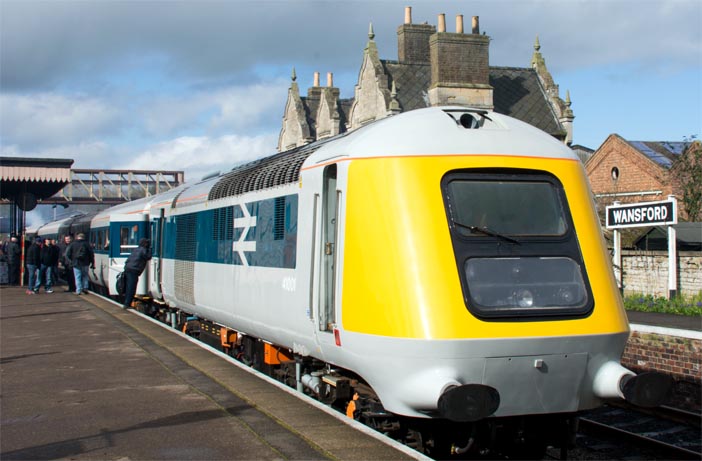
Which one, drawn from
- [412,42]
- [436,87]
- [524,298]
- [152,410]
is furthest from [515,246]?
[412,42]

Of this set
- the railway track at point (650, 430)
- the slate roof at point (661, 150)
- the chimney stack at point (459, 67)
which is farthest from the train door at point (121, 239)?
the slate roof at point (661, 150)

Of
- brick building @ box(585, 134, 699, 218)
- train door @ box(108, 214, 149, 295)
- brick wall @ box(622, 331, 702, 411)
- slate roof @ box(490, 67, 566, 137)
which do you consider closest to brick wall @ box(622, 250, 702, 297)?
brick wall @ box(622, 331, 702, 411)

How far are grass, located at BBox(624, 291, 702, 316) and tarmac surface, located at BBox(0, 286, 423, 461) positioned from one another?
11166 millimetres

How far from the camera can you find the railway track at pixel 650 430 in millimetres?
9195

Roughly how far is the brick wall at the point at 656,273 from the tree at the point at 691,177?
41.5ft

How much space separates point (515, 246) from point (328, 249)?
172 centimetres

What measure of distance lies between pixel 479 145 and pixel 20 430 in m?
4.61

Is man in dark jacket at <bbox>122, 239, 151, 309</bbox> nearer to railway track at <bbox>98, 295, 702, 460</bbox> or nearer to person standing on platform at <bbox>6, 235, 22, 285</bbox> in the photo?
railway track at <bbox>98, 295, 702, 460</bbox>

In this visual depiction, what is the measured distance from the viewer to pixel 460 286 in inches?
254

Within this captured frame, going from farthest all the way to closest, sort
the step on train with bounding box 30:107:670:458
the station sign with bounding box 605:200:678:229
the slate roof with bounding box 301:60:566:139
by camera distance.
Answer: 1. the slate roof with bounding box 301:60:566:139
2. the station sign with bounding box 605:200:678:229
3. the step on train with bounding box 30:107:670:458

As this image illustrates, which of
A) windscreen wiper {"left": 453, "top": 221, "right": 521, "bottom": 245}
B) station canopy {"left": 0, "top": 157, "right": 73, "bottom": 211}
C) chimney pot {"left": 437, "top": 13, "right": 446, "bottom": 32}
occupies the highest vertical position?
chimney pot {"left": 437, "top": 13, "right": 446, "bottom": 32}

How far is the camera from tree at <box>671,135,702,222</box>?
33.3 meters

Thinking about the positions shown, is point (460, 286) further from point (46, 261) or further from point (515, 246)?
point (46, 261)

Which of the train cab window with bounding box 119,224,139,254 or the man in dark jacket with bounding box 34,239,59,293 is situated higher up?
the train cab window with bounding box 119,224,139,254
